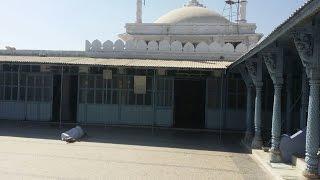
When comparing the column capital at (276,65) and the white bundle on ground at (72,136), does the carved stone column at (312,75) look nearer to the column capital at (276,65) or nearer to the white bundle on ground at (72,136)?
the column capital at (276,65)

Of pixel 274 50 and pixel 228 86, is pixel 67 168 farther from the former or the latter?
pixel 228 86

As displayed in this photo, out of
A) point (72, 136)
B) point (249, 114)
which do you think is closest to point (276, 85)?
point (249, 114)

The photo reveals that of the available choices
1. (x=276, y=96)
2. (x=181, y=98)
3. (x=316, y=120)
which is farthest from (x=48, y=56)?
(x=316, y=120)

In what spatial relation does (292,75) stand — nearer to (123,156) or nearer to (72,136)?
(123,156)

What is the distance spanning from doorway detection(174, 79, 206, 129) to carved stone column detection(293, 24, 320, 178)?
9.06m

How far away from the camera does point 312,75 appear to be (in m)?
6.63

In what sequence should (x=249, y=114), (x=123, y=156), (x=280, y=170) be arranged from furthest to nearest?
1. (x=249, y=114)
2. (x=123, y=156)
3. (x=280, y=170)

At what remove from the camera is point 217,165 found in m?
9.33

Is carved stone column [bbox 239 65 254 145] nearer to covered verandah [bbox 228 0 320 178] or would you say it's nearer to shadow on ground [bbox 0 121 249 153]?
covered verandah [bbox 228 0 320 178]

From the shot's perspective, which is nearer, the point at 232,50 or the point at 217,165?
the point at 217,165

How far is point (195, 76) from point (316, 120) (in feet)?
29.9

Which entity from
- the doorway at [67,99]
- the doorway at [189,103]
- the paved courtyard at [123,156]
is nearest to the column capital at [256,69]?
the paved courtyard at [123,156]

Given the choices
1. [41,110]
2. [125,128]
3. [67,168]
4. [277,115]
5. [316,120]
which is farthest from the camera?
[41,110]

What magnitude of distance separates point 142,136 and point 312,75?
771 centimetres
